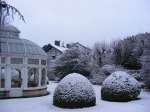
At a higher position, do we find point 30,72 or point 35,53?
point 35,53

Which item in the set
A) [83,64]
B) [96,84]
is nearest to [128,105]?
[96,84]

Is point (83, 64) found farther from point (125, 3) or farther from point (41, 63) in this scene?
point (125, 3)

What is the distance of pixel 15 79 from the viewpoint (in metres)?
17.2

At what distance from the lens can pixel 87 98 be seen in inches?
500

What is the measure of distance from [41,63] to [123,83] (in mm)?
6199

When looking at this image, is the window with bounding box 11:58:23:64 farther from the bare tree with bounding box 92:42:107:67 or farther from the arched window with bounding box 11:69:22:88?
the bare tree with bounding box 92:42:107:67

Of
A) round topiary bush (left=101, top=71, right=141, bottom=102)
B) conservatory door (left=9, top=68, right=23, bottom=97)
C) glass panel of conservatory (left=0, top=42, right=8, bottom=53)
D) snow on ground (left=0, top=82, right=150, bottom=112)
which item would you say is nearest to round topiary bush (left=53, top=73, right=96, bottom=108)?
snow on ground (left=0, top=82, right=150, bottom=112)

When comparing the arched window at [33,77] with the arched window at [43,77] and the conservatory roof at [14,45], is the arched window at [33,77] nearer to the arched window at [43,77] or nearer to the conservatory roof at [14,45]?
the arched window at [43,77]

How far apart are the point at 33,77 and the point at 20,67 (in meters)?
1.73

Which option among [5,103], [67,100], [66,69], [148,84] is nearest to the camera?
[67,100]

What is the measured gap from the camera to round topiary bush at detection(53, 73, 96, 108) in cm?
1257

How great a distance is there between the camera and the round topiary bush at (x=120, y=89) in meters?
14.6

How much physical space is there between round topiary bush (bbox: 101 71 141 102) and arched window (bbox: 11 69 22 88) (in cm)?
534

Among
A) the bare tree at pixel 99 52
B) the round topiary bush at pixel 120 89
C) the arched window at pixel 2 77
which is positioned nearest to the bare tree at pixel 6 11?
the round topiary bush at pixel 120 89
